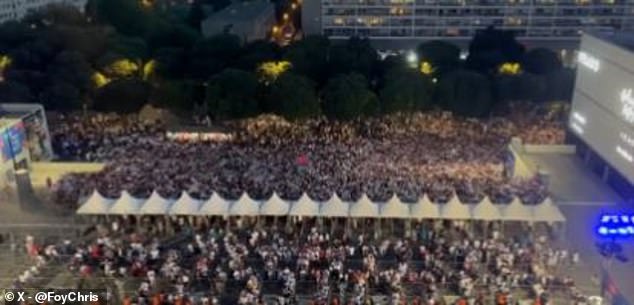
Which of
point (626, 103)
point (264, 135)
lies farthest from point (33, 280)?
point (626, 103)

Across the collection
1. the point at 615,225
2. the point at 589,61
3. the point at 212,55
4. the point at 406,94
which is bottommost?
the point at 406,94

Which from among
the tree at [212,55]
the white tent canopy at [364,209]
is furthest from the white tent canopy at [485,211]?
the tree at [212,55]

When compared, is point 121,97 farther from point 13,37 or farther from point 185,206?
point 185,206

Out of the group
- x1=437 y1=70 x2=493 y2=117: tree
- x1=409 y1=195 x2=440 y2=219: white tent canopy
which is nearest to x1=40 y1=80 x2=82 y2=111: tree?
x1=437 y1=70 x2=493 y2=117: tree

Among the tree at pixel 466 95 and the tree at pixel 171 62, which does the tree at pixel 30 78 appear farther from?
the tree at pixel 466 95

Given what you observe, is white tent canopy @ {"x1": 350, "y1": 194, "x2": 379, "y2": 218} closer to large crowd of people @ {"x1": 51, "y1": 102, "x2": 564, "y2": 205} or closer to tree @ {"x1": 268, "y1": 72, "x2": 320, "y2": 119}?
large crowd of people @ {"x1": 51, "y1": 102, "x2": 564, "y2": 205}

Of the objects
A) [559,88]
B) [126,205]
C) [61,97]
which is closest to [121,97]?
[61,97]
